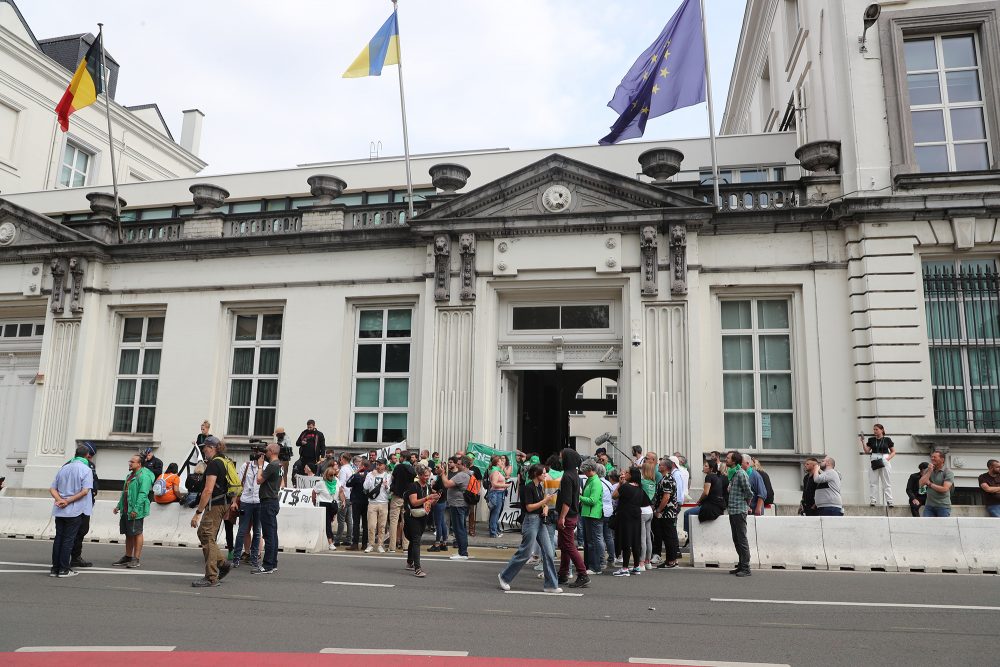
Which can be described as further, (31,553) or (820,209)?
(820,209)

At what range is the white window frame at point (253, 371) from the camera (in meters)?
18.1

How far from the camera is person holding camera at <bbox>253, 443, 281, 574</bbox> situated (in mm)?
10375

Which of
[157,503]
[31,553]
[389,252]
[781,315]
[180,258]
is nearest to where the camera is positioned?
[31,553]

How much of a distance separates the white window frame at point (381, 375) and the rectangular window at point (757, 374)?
6869 mm

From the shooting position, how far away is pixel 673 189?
16000 mm

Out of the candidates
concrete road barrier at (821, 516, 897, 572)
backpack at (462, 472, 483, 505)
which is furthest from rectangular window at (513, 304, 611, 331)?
concrete road barrier at (821, 516, 897, 572)

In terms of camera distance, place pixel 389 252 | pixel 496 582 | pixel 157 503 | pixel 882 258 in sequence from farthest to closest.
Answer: pixel 389 252
pixel 882 258
pixel 157 503
pixel 496 582

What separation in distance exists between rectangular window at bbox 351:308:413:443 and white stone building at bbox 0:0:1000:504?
56 millimetres

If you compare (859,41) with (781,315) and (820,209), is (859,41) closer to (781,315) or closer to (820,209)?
(820,209)

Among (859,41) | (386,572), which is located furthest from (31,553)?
(859,41)

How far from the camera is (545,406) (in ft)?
72.6

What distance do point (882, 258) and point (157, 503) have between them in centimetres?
1445

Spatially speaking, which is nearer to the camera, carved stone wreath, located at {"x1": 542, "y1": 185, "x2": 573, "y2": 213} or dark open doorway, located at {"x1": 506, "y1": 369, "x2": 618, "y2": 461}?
carved stone wreath, located at {"x1": 542, "y1": 185, "x2": 573, "y2": 213}

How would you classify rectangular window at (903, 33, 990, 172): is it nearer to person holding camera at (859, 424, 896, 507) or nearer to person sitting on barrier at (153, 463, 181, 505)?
person holding camera at (859, 424, 896, 507)
